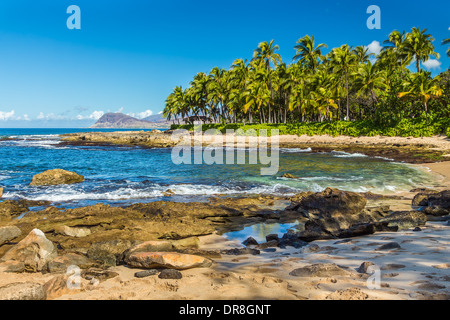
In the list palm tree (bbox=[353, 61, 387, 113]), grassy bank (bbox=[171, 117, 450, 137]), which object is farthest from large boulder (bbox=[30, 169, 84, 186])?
palm tree (bbox=[353, 61, 387, 113])

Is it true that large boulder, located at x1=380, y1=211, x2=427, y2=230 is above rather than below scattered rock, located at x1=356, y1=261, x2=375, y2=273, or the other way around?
below

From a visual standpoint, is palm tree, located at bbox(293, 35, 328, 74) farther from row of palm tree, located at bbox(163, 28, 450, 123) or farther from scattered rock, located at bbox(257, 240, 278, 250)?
scattered rock, located at bbox(257, 240, 278, 250)

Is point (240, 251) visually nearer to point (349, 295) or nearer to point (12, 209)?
point (349, 295)

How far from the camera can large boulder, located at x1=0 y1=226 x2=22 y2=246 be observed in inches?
Result: 243

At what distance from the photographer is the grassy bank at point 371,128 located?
3516cm

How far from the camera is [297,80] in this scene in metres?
53.1

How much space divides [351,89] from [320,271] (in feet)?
171

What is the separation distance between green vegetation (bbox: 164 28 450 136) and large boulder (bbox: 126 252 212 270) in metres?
38.6

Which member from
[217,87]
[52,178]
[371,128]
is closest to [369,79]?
[371,128]

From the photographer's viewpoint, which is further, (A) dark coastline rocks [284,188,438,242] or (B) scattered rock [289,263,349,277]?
(A) dark coastline rocks [284,188,438,242]

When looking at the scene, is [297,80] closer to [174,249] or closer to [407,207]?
[407,207]

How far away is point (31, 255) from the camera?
4816 millimetres

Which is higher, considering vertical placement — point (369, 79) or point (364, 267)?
point (369, 79)

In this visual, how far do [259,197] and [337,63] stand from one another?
43.2m
